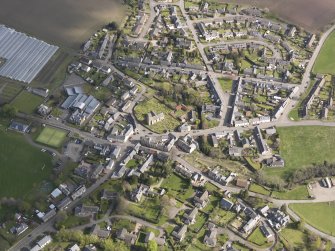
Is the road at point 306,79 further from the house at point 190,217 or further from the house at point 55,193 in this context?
the house at point 55,193

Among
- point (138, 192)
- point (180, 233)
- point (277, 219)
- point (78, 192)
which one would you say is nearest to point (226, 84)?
point (277, 219)

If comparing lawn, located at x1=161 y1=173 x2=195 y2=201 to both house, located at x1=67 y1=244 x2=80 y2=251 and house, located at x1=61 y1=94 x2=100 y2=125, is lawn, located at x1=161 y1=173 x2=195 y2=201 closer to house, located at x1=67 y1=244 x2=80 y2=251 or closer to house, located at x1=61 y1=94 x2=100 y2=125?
house, located at x1=67 y1=244 x2=80 y2=251

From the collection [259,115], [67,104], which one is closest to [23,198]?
[67,104]

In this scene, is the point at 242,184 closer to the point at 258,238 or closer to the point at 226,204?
the point at 226,204

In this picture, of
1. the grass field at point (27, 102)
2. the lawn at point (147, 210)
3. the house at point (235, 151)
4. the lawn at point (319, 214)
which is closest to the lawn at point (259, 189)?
the lawn at point (319, 214)

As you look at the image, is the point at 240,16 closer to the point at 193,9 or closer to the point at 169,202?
the point at 193,9

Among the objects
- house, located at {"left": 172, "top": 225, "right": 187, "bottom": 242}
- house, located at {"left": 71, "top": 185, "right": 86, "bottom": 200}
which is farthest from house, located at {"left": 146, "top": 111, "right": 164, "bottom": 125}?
house, located at {"left": 172, "top": 225, "right": 187, "bottom": 242}

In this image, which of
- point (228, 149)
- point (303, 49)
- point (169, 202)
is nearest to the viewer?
point (169, 202)
